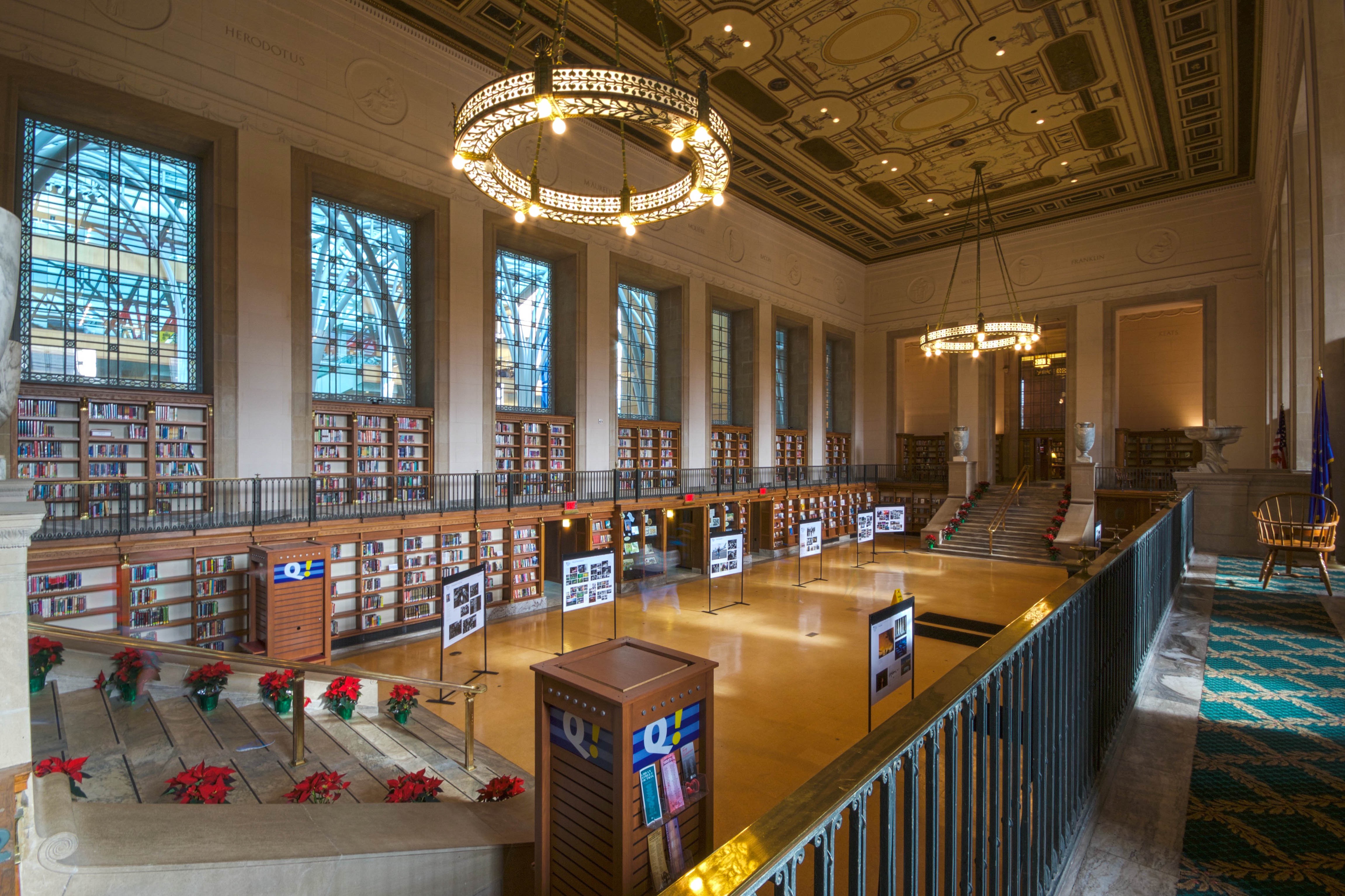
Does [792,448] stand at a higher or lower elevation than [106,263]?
lower

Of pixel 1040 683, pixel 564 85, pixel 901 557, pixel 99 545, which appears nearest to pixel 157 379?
pixel 99 545

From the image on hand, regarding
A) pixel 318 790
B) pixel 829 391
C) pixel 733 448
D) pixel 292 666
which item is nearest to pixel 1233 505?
pixel 318 790

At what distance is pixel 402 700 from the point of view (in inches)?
255

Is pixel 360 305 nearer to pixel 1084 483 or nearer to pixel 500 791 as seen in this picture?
pixel 500 791

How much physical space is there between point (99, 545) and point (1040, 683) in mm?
9509

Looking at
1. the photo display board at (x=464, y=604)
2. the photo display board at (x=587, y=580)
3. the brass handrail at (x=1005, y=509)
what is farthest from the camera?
the brass handrail at (x=1005, y=509)

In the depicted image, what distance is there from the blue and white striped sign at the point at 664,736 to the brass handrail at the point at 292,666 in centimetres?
279

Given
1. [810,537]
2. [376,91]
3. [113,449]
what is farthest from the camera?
[810,537]

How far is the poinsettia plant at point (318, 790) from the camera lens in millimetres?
4234

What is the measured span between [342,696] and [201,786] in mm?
2359

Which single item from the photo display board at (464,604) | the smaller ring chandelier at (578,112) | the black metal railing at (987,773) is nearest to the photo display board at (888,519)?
the smaller ring chandelier at (578,112)

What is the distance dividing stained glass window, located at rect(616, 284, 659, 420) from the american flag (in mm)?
12710

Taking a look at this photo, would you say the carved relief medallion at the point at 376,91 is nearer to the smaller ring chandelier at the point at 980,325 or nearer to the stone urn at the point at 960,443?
the smaller ring chandelier at the point at 980,325

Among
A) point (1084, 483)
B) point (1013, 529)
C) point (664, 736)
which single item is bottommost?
point (1013, 529)
